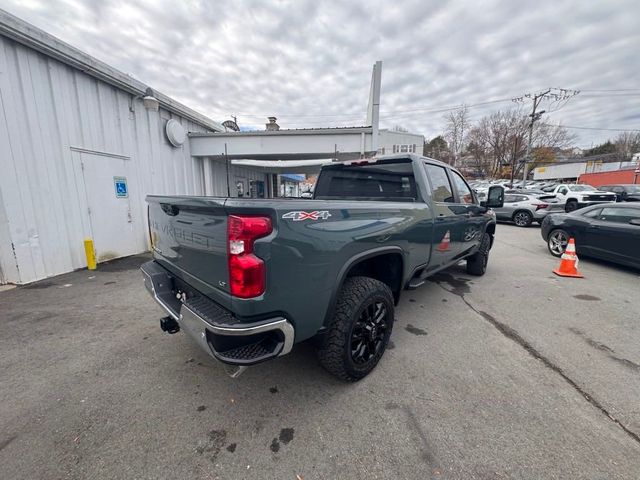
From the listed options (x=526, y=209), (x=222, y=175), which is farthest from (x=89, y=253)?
(x=526, y=209)

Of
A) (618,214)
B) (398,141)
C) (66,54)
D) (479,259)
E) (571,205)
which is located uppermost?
(398,141)

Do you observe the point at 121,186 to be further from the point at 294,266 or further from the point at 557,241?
the point at 557,241

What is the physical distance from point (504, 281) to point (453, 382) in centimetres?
355

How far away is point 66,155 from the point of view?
5.26m

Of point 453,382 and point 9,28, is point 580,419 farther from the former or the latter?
point 9,28

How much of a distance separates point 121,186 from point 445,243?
23.0 feet

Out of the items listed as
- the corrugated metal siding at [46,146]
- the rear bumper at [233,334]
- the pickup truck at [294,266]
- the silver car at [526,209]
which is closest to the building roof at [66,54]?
the corrugated metal siding at [46,146]

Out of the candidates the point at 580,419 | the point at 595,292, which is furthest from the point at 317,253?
the point at 595,292

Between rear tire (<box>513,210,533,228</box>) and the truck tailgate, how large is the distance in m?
14.7

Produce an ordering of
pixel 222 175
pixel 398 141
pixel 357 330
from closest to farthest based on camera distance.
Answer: pixel 357 330 < pixel 222 175 < pixel 398 141

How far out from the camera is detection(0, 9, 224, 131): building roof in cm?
427

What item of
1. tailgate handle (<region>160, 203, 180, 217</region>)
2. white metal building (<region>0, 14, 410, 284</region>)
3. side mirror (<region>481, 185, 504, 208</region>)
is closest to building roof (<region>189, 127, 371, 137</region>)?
white metal building (<region>0, 14, 410, 284</region>)

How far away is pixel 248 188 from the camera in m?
13.8

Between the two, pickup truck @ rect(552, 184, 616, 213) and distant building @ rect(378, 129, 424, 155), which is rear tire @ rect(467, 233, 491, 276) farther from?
distant building @ rect(378, 129, 424, 155)
